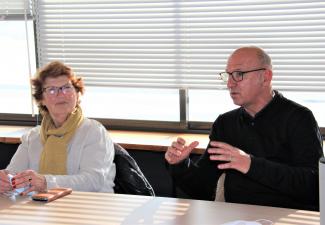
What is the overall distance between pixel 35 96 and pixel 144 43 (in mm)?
919

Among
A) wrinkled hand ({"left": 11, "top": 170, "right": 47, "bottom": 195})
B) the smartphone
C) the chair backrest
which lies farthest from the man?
wrinkled hand ({"left": 11, "top": 170, "right": 47, "bottom": 195})

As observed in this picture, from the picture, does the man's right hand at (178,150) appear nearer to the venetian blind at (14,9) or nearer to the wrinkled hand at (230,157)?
the wrinkled hand at (230,157)

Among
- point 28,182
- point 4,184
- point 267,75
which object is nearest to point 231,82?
point 267,75

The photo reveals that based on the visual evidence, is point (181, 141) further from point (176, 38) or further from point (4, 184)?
point (176, 38)

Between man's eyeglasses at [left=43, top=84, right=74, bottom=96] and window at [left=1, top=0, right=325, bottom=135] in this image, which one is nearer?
man's eyeglasses at [left=43, top=84, right=74, bottom=96]

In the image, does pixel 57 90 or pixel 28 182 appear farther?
pixel 57 90

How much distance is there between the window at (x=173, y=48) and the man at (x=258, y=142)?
712 mm

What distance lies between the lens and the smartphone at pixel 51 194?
2.29m

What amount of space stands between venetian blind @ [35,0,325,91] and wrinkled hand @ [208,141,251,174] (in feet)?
4.09

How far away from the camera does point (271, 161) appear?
2.41 m

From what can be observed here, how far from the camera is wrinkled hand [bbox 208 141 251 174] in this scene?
2138 mm

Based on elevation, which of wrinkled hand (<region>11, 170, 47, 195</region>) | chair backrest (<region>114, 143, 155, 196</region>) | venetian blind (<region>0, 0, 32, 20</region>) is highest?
venetian blind (<region>0, 0, 32, 20</region>)

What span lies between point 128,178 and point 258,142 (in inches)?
26.9

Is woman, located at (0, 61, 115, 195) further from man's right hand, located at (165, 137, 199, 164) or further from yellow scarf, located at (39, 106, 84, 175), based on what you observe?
man's right hand, located at (165, 137, 199, 164)
